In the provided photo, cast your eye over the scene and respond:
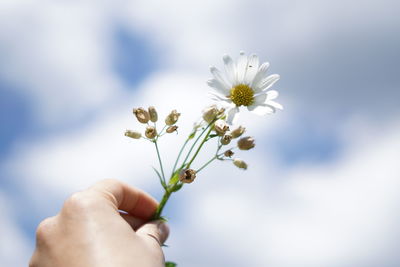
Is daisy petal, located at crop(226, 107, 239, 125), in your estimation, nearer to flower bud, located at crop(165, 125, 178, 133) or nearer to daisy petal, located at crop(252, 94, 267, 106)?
daisy petal, located at crop(252, 94, 267, 106)

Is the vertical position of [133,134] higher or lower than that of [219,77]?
lower

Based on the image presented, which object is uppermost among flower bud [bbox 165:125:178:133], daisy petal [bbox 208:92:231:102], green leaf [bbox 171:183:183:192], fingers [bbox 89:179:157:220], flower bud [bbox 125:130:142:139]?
daisy petal [bbox 208:92:231:102]

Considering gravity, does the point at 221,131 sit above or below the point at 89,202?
above

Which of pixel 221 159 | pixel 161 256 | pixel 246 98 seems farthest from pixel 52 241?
pixel 246 98

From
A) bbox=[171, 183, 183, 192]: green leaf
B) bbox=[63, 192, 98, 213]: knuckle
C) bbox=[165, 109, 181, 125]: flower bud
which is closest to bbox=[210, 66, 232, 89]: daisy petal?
bbox=[165, 109, 181, 125]: flower bud

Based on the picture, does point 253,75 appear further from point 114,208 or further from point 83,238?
point 83,238

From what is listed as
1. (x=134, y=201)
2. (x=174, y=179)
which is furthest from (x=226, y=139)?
(x=134, y=201)

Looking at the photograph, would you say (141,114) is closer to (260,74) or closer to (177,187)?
(177,187)
